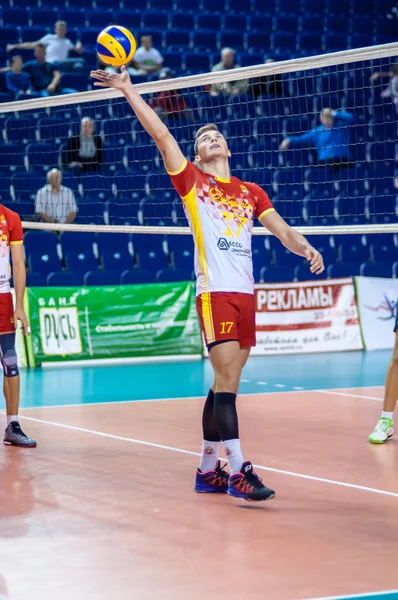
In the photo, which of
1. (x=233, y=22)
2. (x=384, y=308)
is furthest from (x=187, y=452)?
(x=233, y=22)

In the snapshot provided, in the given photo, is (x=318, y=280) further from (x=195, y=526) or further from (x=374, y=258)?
(x=195, y=526)

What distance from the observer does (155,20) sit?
20.5m

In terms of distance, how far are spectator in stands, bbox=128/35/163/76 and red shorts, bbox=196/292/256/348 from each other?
43.8 feet

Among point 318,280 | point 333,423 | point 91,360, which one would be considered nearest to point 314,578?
point 333,423

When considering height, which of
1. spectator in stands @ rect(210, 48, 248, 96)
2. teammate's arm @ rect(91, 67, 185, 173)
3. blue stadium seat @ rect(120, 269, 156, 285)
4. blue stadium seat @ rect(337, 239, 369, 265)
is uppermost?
spectator in stands @ rect(210, 48, 248, 96)

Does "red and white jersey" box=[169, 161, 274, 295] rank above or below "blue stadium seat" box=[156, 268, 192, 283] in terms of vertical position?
above

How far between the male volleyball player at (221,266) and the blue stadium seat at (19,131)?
1072cm

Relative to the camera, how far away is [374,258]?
674 inches

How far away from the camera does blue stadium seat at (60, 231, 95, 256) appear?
1555 cm

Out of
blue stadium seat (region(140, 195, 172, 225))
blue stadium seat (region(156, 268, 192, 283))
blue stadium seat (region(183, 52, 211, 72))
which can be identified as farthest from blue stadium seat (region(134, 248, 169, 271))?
blue stadium seat (region(183, 52, 211, 72))

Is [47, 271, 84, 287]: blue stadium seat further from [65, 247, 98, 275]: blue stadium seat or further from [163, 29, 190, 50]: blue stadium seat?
[163, 29, 190, 50]: blue stadium seat

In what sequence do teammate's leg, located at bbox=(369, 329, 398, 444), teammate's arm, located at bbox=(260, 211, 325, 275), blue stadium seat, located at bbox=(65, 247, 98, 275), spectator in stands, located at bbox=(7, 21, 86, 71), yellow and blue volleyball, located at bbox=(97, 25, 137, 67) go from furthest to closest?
spectator in stands, located at bbox=(7, 21, 86, 71) → blue stadium seat, located at bbox=(65, 247, 98, 275) → teammate's leg, located at bbox=(369, 329, 398, 444) → yellow and blue volleyball, located at bbox=(97, 25, 137, 67) → teammate's arm, located at bbox=(260, 211, 325, 275)

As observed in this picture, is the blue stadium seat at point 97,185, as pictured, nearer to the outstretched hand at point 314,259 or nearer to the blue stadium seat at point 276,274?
the blue stadium seat at point 276,274

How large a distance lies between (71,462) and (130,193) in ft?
33.3
